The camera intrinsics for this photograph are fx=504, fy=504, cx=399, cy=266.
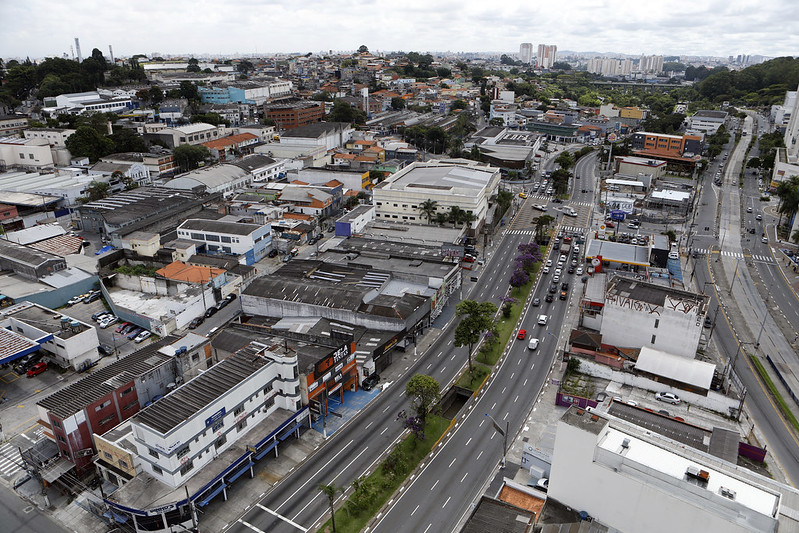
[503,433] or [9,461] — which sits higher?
[503,433]

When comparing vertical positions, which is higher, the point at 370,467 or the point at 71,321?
the point at 71,321

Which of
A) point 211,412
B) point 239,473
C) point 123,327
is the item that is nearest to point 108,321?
point 123,327

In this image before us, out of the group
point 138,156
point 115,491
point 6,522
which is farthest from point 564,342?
point 138,156

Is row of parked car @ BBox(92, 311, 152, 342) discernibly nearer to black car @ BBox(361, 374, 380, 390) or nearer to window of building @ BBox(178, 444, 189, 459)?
window of building @ BBox(178, 444, 189, 459)

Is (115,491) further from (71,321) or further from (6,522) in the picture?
(71,321)

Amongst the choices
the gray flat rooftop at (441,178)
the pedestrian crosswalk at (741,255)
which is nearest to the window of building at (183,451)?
the gray flat rooftop at (441,178)

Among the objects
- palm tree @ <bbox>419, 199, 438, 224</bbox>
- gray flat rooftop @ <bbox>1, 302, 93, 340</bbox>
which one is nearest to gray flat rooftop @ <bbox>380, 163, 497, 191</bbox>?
palm tree @ <bbox>419, 199, 438, 224</bbox>

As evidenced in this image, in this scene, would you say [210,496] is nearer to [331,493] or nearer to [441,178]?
[331,493]
